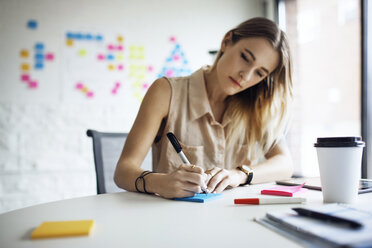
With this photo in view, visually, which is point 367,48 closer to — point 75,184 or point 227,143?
point 227,143

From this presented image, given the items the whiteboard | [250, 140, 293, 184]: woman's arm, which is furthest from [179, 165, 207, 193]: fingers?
the whiteboard

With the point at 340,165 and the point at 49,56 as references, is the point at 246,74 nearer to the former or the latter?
the point at 340,165

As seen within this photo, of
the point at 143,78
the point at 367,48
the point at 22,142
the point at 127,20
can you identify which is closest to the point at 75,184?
the point at 22,142

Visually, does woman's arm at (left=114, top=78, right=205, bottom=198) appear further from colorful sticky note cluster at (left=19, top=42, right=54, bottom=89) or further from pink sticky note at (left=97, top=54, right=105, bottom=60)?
colorful sticky note cluster at (left=19, top=42, right=54, bottom=89)

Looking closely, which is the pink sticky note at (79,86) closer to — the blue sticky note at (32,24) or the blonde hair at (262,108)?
the blue sticky note at (32,24)

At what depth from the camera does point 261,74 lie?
124 cm

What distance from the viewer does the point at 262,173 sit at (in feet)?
3.55

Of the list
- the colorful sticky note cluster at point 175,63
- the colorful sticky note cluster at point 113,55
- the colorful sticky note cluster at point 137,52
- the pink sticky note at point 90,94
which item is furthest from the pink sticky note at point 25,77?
the colorful sticky note cluster at point 175,63

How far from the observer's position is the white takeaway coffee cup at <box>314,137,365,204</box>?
25.0 inches

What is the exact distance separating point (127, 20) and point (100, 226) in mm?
2520

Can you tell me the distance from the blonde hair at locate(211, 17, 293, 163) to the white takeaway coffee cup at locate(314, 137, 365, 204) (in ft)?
2.12

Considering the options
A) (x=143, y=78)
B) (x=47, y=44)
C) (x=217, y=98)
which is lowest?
(x=217, y=98)

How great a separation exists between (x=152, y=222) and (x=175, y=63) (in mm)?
2472

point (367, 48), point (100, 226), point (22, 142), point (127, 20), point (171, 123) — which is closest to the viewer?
point (100, 226)
